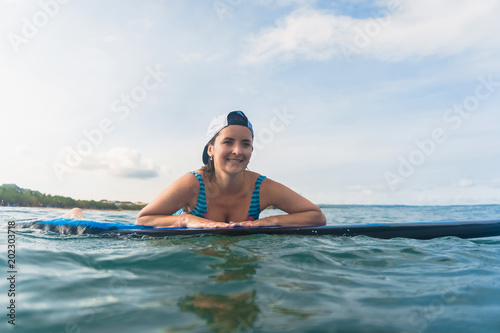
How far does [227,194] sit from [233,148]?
0.69 m

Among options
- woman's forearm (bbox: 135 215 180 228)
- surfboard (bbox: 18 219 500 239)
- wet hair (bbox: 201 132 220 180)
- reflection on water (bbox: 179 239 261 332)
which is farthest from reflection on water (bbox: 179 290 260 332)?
wet hair (bbox: 201 132 220 180)

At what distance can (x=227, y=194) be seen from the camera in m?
4.47

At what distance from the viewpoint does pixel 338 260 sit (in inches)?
116

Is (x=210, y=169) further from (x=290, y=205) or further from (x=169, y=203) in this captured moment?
(x=290, y=205)

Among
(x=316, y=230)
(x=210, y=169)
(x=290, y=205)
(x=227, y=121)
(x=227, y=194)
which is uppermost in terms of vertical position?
(x=227, y=121)

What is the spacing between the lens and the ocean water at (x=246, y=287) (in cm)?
168

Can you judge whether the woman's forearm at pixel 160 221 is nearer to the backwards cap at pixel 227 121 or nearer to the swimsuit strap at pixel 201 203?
the swimsuit strap at pixel 201 203

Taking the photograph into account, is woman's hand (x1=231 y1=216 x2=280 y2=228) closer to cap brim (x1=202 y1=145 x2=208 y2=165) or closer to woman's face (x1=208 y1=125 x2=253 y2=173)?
woman's face (x1=208 y1=125 x2=253 y2=173)

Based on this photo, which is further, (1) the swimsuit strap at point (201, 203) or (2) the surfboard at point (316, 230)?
(1) the swimsuit strap at point (201, 203)

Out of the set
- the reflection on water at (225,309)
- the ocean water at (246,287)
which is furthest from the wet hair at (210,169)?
the reflection on water at (225,309)

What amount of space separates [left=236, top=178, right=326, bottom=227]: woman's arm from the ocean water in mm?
764

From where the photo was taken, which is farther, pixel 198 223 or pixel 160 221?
Answer: pixel 160 221

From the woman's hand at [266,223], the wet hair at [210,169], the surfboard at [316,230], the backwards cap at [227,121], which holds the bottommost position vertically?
the surfboard at [316,230]

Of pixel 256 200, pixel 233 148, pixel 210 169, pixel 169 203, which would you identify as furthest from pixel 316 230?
pixel 169 203
